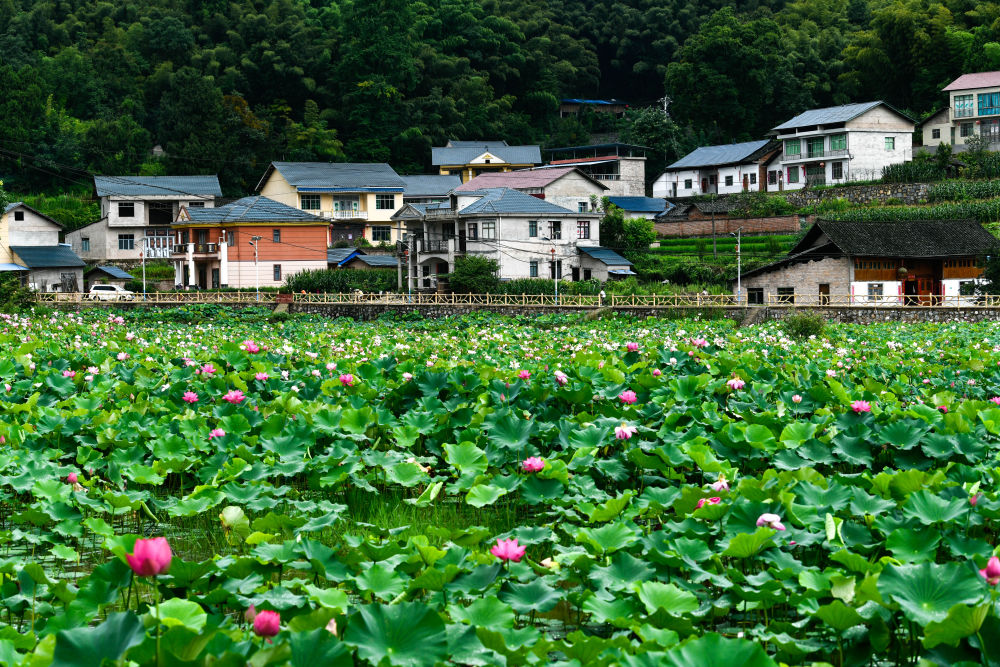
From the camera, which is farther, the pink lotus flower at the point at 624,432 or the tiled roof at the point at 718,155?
the tiled roof at the point at 718,155

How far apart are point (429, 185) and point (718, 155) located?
17.3 m

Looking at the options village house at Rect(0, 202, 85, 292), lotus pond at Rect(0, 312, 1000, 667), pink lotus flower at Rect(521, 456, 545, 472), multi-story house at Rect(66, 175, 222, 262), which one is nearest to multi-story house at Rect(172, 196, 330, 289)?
village house at Rect(0, 202, 85, 292)

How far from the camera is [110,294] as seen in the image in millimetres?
43281

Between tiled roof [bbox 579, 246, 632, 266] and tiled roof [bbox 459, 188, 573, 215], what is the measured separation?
192 cm

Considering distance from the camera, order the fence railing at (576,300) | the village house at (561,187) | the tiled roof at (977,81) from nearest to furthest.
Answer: the fence railing at (576,300)
the village house at (561,187)
the tiled roof at (977,81)

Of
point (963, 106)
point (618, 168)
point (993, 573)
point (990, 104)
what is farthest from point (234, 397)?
point (618, 168)

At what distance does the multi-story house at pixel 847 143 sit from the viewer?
55.5 meters

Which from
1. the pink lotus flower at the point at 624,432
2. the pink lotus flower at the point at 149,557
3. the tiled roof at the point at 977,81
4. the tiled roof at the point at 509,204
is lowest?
the pink lotus flower at the point at 624,432

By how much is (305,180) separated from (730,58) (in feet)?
92.1

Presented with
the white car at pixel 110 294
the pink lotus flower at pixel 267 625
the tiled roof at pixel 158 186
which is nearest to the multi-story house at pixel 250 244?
the white car at pixel 110 294

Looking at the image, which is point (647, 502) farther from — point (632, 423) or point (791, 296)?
point (791, 296)

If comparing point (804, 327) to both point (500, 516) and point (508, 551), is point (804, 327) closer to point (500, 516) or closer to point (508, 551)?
point (500, 516)

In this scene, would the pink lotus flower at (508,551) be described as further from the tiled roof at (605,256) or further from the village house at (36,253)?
the village house at (36,253)

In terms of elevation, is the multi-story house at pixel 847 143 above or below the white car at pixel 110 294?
above
